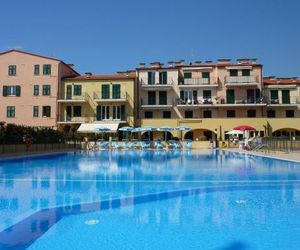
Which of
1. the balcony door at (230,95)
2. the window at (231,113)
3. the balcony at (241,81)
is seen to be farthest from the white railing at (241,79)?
the window at (231,113)

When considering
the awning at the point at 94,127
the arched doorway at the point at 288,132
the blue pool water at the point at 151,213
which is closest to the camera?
the blue pool water at the point at 151,213

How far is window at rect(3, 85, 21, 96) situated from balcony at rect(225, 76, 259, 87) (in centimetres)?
2524

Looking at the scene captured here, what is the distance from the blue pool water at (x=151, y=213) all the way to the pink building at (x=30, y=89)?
3081cm

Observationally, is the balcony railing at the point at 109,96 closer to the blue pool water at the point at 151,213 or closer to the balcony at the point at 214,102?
the balcony at the point at 214,102

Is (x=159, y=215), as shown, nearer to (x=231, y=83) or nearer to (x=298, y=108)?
(x=231, y=83)

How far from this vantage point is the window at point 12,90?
42.8m

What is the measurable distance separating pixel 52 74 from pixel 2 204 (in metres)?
36.0

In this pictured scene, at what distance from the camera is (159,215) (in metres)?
7.32

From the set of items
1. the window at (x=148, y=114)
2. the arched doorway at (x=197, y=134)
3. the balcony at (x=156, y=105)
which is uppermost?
the balcony at (x=156, y=105)

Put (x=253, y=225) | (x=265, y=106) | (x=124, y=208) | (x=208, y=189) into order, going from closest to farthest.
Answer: (x=253, y=225) → (x=124, y=208) → (x=208, y=189) → (x=265, y=106)

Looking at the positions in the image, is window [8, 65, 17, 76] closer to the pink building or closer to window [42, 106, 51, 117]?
the pink building

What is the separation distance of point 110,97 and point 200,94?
11005 millimetres

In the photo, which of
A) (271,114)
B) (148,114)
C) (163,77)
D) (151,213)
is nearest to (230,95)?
(271,114)

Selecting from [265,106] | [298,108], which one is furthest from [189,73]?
[298,108]
